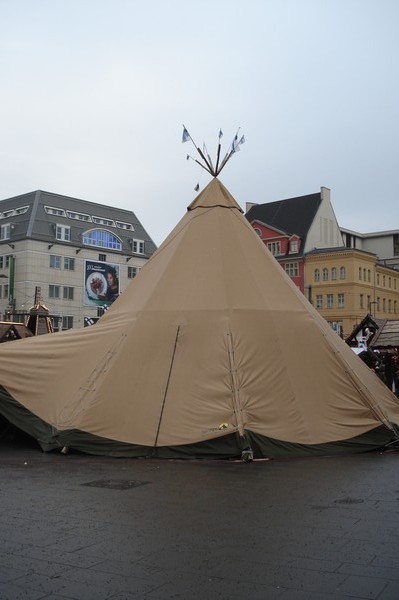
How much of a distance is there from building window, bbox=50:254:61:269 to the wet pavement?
55422mm

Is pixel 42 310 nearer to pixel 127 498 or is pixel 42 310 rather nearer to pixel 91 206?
pixel 127 498

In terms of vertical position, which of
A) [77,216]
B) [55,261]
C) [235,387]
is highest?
[77,216]

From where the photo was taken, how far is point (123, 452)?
11.3 metres

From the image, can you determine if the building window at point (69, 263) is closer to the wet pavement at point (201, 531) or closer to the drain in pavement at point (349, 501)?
the wet pavement at point (201, 531)

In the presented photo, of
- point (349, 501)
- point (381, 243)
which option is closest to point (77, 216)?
point (381, 243)

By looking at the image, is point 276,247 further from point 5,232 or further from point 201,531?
point 201,531

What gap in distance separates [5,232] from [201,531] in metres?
63.4

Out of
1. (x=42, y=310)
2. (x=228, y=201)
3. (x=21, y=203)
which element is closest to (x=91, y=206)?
(x=21, y=203)

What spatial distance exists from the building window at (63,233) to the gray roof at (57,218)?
0.39 m

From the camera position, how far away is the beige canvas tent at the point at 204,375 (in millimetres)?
11305

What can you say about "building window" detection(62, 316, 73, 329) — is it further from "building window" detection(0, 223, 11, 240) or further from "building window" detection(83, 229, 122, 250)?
"building window" detection(0, 223, 11, 240)

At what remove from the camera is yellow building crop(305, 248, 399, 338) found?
225 feet

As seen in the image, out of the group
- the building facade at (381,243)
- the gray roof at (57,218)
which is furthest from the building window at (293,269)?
the gray roof at (57,218)

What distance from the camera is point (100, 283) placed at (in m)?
68.8
